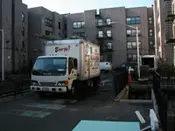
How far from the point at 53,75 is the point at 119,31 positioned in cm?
4151

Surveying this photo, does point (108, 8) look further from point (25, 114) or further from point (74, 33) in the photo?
point (25, 114)

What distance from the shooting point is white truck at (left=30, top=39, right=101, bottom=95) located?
430 inches

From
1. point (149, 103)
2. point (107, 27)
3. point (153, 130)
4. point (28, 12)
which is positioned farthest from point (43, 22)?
point (153, 130)

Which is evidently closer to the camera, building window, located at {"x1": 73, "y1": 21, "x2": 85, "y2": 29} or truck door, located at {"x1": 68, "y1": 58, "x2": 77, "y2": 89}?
truck door, located at {"x1": 68, "y1": 58, "x2": 77, "y2": 89}

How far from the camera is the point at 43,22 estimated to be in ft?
141

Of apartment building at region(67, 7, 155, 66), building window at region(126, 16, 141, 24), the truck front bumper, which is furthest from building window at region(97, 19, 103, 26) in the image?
the truck front bumper

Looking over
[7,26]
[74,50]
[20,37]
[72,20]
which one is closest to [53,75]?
[74,50]

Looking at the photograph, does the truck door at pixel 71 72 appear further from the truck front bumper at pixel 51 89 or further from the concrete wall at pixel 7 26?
the concrete wall at pixel 7 26

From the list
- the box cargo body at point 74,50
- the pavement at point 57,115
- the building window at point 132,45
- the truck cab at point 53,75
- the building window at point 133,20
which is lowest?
the pavement at point 57,115

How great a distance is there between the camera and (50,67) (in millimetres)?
11180

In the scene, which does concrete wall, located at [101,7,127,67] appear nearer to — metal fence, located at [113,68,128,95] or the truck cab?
metal fence, located at [113,68,128,95]

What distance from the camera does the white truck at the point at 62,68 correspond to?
1092 centimetres

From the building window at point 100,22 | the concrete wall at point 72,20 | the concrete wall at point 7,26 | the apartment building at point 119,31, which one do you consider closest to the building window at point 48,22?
the concrete wall at point 72,20

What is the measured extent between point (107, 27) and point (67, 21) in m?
10.8
